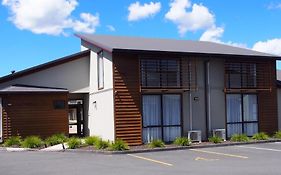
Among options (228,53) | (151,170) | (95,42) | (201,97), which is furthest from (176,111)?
(151,170)

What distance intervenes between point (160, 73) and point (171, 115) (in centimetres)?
218

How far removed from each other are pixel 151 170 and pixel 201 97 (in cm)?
925

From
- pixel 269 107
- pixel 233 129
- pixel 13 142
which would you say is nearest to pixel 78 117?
pixel 13 142

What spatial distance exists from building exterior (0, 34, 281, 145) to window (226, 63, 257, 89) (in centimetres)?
5

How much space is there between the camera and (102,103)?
20922 mm

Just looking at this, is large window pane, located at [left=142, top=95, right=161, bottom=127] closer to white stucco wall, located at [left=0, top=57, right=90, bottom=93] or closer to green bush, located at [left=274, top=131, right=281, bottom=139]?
white stucco wall, located at [left=0, top=57, right=90, bottom=93]

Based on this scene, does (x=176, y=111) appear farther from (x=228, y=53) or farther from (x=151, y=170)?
(x=151, y=170)

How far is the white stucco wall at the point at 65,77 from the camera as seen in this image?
23.6m

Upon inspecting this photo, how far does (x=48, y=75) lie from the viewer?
2381 cm

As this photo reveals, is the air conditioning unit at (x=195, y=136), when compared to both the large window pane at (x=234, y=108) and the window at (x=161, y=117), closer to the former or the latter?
the window at (x=161, y=117)

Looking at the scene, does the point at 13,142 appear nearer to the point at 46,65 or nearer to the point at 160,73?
the point at 46,65

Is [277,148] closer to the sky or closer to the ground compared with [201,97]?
closer to the ground

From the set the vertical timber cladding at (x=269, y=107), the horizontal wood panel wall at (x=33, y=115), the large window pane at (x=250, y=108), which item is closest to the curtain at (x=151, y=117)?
the large window pane at (x=250, y=108)

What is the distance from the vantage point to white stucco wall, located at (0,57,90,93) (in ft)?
77.5
